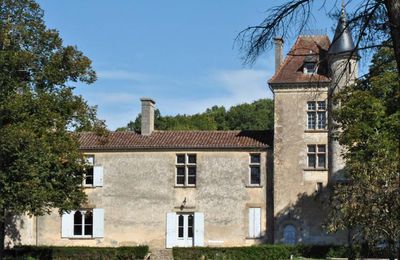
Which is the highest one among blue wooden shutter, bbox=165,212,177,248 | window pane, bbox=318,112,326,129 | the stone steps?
window pane, bbox=318,112,326,129

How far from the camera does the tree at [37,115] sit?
80.7ft

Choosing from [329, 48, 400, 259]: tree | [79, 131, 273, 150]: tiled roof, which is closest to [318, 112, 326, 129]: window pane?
[79, 131, 273, 150]: tiled roof

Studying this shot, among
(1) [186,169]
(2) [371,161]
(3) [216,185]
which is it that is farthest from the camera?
(1) [186,169]

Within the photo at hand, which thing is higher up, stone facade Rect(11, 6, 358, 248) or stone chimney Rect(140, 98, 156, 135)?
stone chimney Rect(140, 98, 156, 135)

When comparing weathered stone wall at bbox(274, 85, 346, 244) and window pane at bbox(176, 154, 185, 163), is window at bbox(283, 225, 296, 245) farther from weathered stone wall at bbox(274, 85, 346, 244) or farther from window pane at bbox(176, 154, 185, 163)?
window pane at bbox(176, 154, 185, 163)

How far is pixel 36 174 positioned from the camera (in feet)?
81.0

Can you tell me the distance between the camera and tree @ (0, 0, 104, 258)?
24594 millimetres

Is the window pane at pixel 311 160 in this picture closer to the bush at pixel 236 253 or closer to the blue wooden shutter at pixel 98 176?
the bush at pixel 236 253

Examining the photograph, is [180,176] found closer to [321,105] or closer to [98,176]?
[98,176]

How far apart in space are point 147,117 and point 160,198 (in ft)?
14.3

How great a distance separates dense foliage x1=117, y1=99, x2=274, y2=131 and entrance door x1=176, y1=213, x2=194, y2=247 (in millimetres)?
32433

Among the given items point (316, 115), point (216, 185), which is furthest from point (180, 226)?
point (316, 115)

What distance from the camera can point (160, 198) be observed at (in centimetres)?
3603

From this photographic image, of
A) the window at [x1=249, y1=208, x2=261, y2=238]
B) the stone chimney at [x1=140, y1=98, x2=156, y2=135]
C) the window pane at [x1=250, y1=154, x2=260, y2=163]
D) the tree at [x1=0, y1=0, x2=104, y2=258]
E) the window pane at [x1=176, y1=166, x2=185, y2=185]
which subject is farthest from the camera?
the stone chimney at [x1=140, y1=98, x2=156, y2=135]
